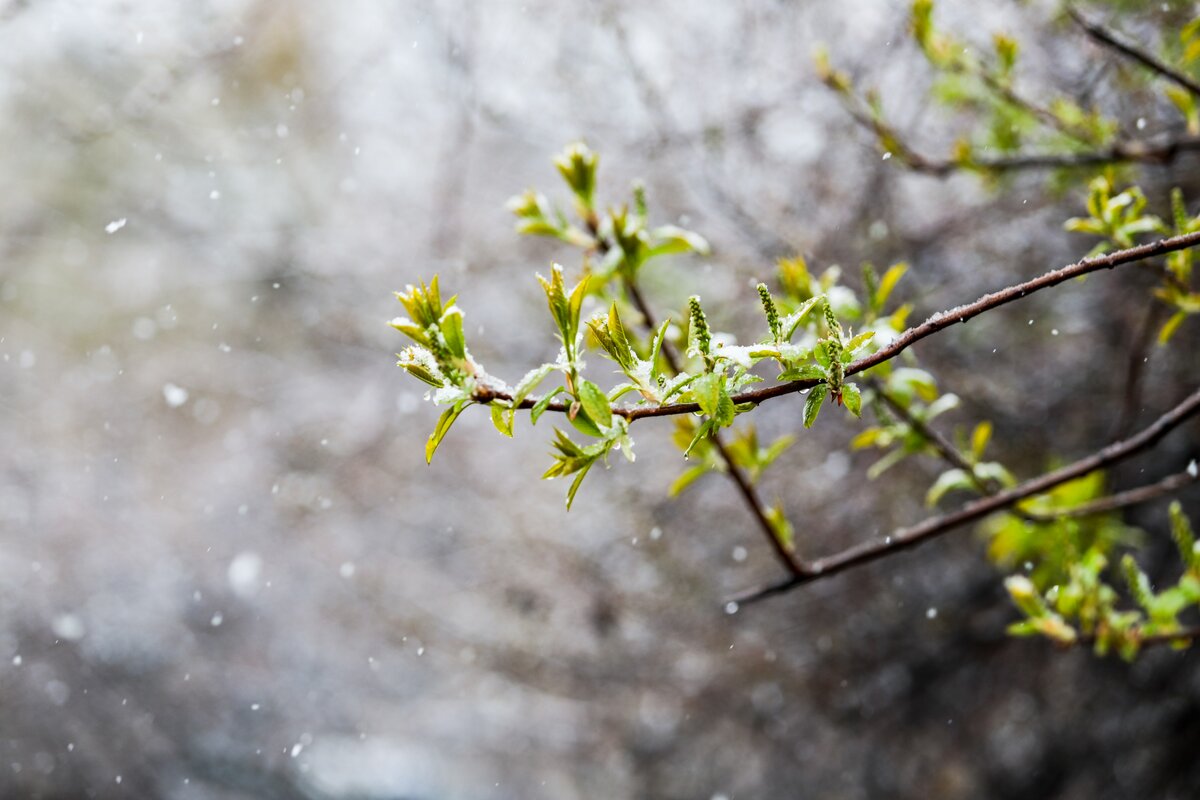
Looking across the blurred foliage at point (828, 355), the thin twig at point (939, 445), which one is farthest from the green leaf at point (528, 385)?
the thin twig at point (939, 445)

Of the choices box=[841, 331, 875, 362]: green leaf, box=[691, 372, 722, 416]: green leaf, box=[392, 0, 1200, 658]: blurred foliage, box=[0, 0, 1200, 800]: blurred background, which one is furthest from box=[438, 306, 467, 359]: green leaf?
box=[0, 0, 1200, 800]: blurred background

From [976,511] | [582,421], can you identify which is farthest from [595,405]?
[976,511]

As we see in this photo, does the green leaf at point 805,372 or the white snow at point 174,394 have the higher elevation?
the white snow at point 174,394

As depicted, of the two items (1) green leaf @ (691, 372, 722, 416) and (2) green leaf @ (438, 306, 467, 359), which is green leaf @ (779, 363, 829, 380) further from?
(2) green leaf @ (438, 306, 467, 359)

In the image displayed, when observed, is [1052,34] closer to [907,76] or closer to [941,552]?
[907,76]

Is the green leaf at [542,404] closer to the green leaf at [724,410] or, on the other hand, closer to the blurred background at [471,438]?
the green leaf at [724,410]

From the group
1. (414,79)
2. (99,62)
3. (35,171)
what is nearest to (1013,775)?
(414,79)
